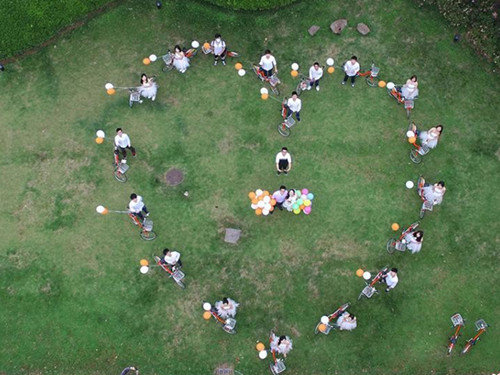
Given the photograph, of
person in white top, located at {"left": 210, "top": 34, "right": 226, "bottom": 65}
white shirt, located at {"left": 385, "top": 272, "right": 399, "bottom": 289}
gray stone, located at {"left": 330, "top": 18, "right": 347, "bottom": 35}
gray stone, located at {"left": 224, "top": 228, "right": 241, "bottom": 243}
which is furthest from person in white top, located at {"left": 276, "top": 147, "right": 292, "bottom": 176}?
gray stone, located at {"left": 330, "top": 18, "right": 347, "bottom": 35}

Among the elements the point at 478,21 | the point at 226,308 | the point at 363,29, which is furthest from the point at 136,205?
the point at 478,21

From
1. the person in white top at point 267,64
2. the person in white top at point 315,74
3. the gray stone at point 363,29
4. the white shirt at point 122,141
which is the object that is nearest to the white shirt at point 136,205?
the white shirt at point 122,141

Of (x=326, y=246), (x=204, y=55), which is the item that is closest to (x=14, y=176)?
(x=204, y=55)

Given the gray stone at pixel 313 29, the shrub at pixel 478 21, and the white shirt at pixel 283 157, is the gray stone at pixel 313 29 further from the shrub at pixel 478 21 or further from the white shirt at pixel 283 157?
the white shirt at pixel 283 157

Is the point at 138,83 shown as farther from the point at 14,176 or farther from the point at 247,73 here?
the point at 14,176

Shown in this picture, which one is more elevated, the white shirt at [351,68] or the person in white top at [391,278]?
the white shirt at [351,68]

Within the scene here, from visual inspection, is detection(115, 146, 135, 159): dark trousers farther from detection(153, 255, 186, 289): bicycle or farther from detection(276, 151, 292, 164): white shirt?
detection(276, 151, 292, 164): white shirt

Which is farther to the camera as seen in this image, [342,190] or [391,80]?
[391,80]
